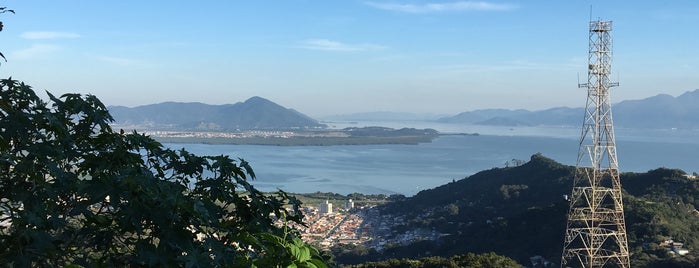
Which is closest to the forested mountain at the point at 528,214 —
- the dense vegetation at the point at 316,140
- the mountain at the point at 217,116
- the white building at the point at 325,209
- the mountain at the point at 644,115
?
the white building at the point at 325,209

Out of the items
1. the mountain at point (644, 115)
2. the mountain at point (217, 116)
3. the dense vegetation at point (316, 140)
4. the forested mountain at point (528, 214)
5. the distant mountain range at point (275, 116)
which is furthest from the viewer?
the mountain at point (644, 115)

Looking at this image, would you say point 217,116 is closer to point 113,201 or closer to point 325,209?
point 325,209

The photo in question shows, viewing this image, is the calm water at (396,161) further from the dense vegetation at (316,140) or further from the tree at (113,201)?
the tree at (113,201)

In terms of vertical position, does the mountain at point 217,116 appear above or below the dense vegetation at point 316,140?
above

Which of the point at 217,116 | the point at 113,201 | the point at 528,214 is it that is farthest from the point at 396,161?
the point at 217,116

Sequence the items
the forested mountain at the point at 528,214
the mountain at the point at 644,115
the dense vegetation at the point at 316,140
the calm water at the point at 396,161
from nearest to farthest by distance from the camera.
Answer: the forested mountain at the point at 528,214 < the calm water at the point at 396,161 < the dense vegetation at the point at 316,140 < the mountain at the point at 644,115

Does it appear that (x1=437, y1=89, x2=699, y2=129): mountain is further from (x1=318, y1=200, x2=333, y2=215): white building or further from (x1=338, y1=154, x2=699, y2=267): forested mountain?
(x1=318, y1=200, x2=333, y2=215): white building
